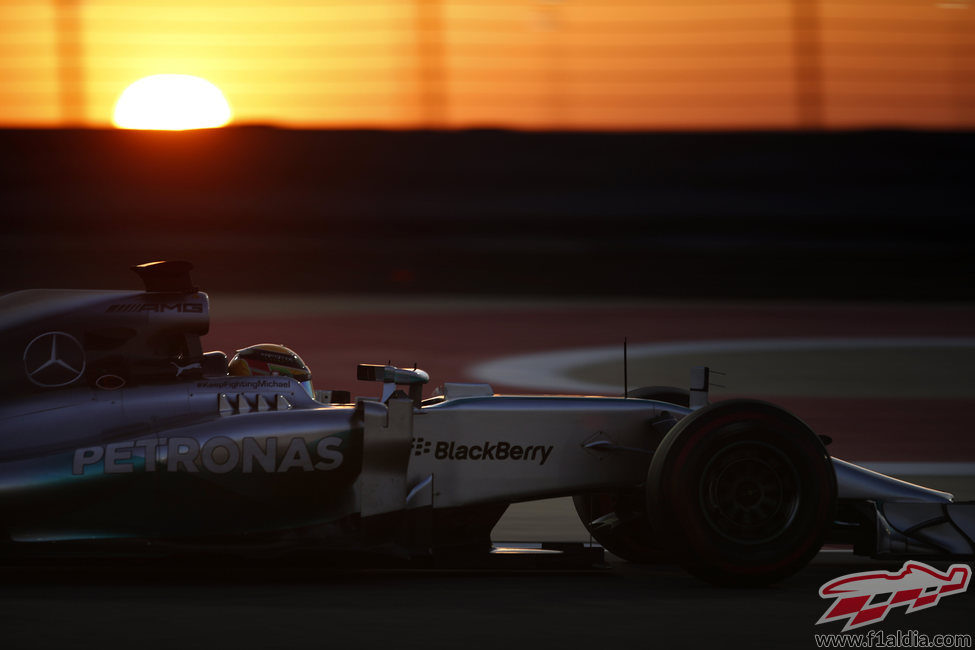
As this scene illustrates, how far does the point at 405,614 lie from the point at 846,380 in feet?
26.9

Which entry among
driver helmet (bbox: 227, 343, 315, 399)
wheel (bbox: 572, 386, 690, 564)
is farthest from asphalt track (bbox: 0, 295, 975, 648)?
driver helmet (bbox: 227, 343, 315, 399)

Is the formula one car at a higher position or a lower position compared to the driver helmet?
lower

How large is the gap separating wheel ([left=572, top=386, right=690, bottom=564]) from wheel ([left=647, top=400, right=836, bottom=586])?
44 centimetres

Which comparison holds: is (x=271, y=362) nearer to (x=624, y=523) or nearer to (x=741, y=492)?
(x=624, y=523)

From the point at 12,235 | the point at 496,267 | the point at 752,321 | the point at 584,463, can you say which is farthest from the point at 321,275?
the point at 584,463

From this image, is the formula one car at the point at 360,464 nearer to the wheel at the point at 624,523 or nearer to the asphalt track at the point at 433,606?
the wheel at the point at 624,523

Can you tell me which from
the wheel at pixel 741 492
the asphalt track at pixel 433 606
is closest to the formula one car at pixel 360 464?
the wheel at pixel 741 492

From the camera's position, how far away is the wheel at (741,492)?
4.82m

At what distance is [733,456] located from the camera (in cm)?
489

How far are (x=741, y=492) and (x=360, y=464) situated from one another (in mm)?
1372

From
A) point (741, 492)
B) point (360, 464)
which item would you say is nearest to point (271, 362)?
point (360, 464)

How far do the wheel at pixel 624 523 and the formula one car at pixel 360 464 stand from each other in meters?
0.05

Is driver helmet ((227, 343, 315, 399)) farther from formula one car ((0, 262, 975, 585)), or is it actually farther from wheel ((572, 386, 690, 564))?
wheel ((572, 386, 690, 564))

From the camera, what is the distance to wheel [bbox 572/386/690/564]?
5.43 meters
